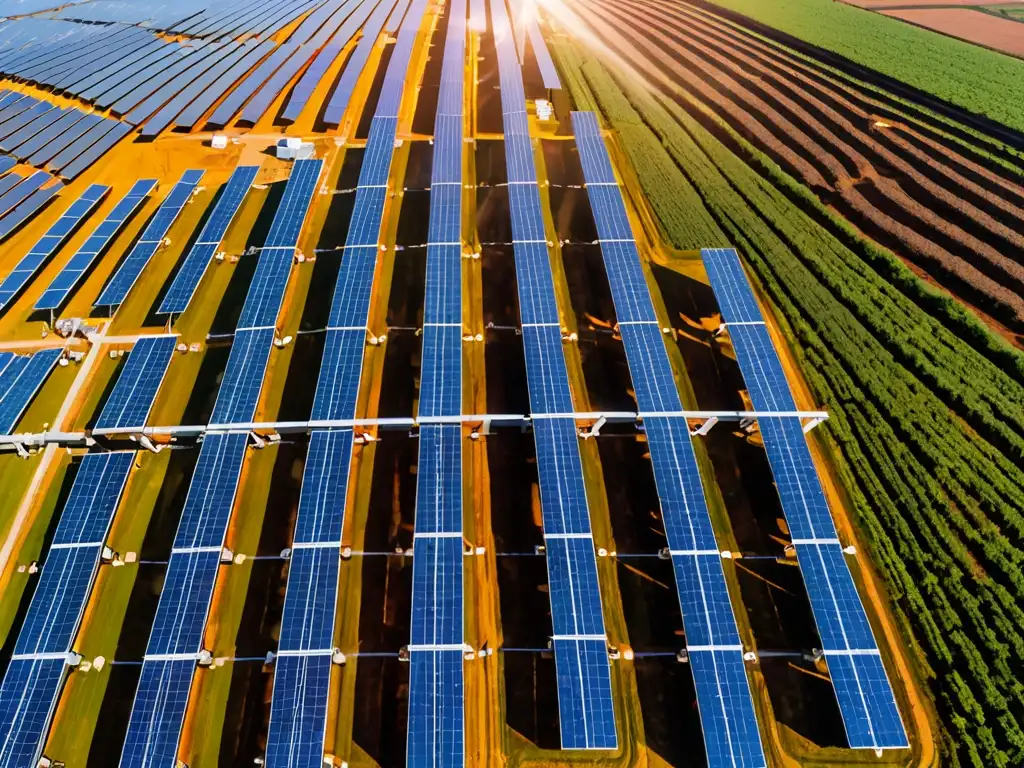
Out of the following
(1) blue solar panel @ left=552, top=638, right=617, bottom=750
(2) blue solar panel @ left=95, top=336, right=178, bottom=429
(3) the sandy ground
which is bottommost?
(1) blue solar panel @ left=552, top=638, right=617, bottom=750

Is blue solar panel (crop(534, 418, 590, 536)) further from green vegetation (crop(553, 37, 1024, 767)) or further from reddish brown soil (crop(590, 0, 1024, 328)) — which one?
reddish brown soil (crop(590, 0, 1024, 328))

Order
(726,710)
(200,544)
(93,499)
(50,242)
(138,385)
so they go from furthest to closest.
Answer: (50,242)
(138,385)
(93,499)
(200,544)
(726,710)

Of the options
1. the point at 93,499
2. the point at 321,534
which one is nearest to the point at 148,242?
the point at 93,499

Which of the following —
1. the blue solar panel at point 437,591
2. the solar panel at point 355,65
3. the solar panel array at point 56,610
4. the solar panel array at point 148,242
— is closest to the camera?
the solar panel array at point 56,610

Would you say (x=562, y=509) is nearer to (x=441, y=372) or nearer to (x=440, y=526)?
(x=440, y=526)

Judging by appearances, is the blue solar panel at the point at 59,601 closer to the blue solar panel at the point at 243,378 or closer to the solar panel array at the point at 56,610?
the solar panel array at the point at 56,610

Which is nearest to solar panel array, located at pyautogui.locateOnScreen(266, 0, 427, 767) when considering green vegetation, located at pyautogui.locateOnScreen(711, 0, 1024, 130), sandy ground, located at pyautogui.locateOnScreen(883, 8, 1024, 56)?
green vegetation, located at pyautogui.locateOnScreen(711, 0, 1024, 130)

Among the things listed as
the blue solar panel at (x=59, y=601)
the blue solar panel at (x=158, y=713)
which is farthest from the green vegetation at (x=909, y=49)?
the blue solar panel at (x=59, y=601)
